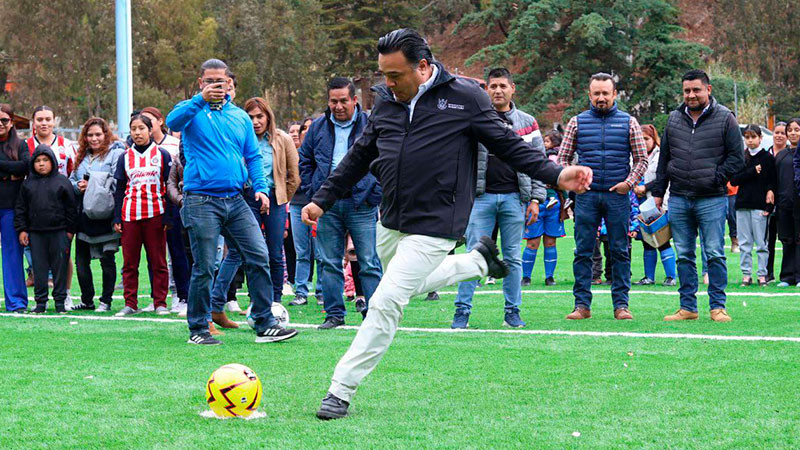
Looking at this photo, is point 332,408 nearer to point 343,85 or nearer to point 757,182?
point 343,85

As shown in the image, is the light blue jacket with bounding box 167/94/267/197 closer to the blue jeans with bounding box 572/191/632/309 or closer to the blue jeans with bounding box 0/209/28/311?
the blue jeans with bounding box 572/191/632/309

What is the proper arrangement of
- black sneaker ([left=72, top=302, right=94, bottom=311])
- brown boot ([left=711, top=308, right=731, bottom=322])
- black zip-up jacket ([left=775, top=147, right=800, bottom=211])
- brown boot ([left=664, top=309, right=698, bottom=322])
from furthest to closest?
black zip-up jacket ([left=775, top=147, right=800, bottom=211]) < black sneaker ([left=72, top=302, right=94, bottom=311]) < brown boot ([left=664, top=309, right=698, bottom=322]) < brown boot ([left=711, top=308, right=731, bottom=322])

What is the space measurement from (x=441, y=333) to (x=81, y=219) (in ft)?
15.1

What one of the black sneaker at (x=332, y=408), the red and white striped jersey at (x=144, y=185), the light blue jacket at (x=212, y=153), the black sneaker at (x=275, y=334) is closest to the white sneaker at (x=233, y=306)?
the red and white striped jersey at (x=144, y=185)

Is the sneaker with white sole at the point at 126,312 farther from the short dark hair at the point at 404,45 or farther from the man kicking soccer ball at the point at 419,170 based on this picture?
the short dark hair at the point at 404,45

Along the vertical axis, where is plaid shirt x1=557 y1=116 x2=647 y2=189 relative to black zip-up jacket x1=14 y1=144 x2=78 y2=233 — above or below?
above

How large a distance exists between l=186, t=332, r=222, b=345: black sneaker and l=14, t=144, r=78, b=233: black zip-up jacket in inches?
133

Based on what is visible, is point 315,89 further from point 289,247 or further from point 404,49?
point 404,49

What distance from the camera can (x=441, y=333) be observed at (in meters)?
8.90

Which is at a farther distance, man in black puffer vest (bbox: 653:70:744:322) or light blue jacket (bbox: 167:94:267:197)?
man in black puffer vest (bbox: 653:70:744:322)

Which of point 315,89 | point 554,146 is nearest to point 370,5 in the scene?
point 315,89

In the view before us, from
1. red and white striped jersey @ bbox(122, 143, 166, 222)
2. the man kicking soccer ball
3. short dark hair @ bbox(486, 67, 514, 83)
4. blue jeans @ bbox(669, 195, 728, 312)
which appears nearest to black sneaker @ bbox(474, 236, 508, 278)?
the man kicking soccer ball

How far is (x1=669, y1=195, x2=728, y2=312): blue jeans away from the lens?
952 centimetres

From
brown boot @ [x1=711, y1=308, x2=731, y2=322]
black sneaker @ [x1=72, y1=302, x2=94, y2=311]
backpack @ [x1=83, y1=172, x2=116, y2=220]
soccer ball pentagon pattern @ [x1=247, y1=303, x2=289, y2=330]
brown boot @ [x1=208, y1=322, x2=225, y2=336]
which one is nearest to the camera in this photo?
soccer ball pentagon pattern @ [x1=247, y1=303, x2=289, y2=330]
